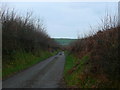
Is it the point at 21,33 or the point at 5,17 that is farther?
the point at 21,33

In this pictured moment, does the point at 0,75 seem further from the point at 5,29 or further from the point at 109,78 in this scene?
the point at 109,78

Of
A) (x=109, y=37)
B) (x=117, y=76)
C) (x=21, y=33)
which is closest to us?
(x=117, y=76)

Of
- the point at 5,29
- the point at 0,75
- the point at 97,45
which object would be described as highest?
the point at 5,29

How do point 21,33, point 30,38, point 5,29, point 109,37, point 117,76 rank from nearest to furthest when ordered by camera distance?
point 117,76 → point 109,37 → point 5,29 → point 21,33 → point 30,38

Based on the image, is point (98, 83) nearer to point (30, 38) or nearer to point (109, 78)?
point (109, 78)

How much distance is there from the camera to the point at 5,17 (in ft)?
87.0

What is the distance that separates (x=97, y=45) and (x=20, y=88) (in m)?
5.14

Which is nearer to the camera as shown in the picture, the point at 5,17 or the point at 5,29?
the point at 5,29

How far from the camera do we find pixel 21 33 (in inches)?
1419

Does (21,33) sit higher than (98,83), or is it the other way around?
(21,33)

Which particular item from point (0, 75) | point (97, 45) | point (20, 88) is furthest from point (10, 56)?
point (97, 45)

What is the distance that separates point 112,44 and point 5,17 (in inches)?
703

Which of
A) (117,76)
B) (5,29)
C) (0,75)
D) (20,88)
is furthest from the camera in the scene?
(5,29)

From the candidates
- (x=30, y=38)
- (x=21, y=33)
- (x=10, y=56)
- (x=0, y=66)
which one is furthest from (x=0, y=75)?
(x=30, y=38)
